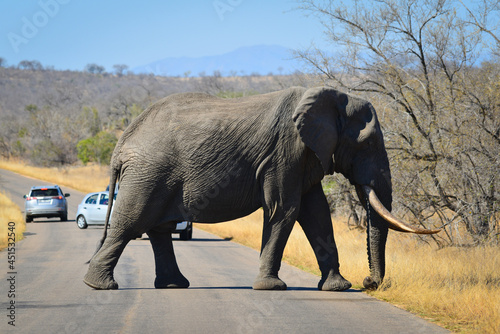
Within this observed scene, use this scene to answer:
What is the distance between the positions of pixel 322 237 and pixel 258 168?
1.49m

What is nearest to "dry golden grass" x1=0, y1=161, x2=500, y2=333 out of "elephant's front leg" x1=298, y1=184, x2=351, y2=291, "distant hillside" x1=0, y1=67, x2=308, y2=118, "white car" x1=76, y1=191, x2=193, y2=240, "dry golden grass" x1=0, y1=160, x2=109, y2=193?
"elephant's front leg" x1=298, y1=184, x2=351, y2=291

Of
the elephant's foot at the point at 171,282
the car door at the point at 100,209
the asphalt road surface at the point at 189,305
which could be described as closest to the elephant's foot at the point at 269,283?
the asphalt road surface at the point at 189,305

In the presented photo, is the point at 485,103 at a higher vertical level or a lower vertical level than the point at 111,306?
higher

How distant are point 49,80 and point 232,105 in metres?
152

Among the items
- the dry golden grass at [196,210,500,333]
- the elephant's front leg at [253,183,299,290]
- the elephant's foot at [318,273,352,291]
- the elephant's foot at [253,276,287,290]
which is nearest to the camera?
the dry golden grass at [196,210,500,333]

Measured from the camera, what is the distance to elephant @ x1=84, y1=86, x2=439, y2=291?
10.9m

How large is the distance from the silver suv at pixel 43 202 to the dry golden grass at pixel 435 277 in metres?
17.6

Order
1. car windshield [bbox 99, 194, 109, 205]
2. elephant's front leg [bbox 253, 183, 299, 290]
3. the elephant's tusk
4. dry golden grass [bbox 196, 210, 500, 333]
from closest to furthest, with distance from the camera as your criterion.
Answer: dry golden grass [bbox 196, 210, 500, 333], the elephant's tusk, elephant's front leg [bbox 253, 183, 299, 290], car windshield [bbox 99, 194, 109, 205]

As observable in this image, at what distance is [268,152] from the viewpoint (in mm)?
10922

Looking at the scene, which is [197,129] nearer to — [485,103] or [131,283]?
[131,283]

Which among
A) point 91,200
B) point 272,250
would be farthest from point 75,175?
point 272,250

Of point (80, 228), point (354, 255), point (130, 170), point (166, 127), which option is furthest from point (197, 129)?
point (80, 228)

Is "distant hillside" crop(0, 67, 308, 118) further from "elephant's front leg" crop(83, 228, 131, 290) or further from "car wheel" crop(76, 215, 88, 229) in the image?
"elephant's front leg" crop(83, 228, 131, 290)

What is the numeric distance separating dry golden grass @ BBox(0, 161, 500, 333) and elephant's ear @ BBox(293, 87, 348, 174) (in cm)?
215
